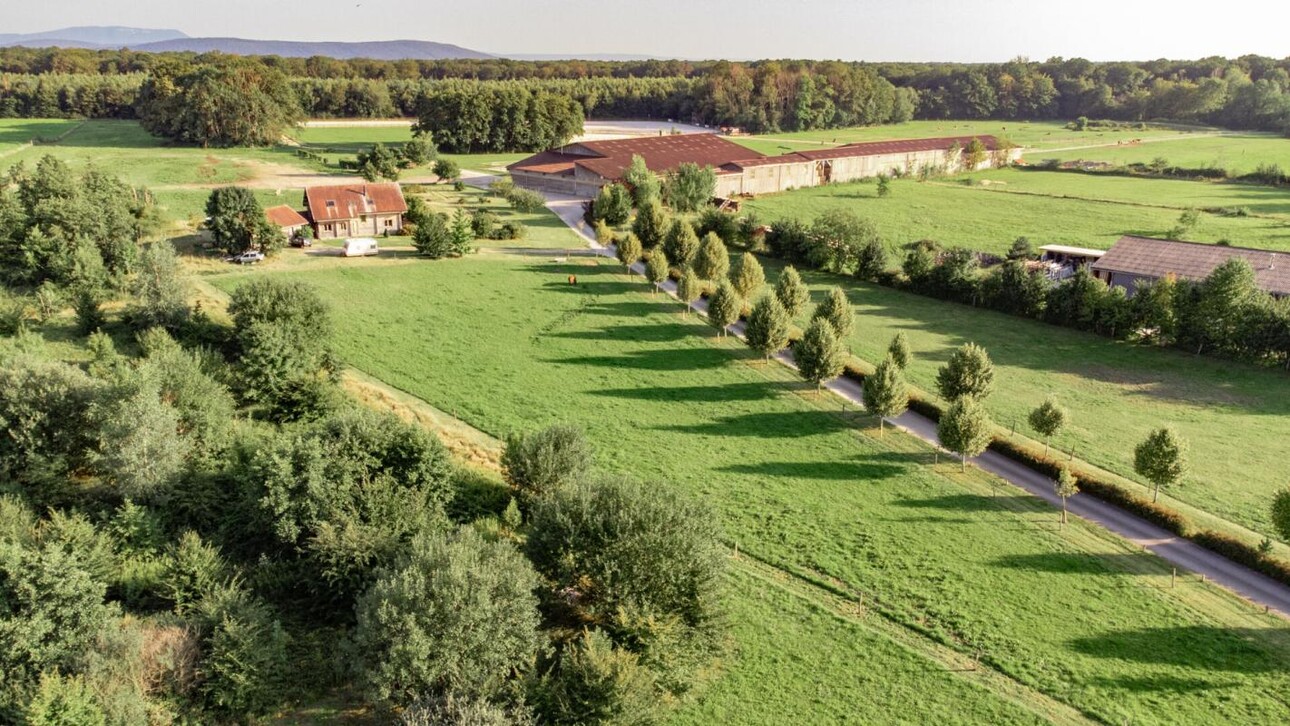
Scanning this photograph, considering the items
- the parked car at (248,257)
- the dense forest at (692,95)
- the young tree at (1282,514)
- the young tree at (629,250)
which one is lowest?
the young tree at (1282,514)

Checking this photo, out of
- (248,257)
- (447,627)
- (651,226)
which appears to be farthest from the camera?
(651,226)

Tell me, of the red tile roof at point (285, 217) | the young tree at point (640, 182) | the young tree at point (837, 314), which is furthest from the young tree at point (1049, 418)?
the red tile roof at point (285, 217)

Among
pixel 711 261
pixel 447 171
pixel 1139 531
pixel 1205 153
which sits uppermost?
pixel 1205 153

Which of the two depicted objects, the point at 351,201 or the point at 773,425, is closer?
the point at 773,425

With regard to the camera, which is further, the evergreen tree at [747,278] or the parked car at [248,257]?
the parked car at [248,257]

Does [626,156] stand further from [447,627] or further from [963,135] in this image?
[447,627]

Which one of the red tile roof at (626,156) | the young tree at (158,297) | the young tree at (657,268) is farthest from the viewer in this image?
the red tile roof at (626,156)

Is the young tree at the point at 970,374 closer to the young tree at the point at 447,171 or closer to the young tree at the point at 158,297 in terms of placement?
the young tree at the point at 158,297

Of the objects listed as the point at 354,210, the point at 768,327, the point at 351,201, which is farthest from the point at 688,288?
the point at 351,201
